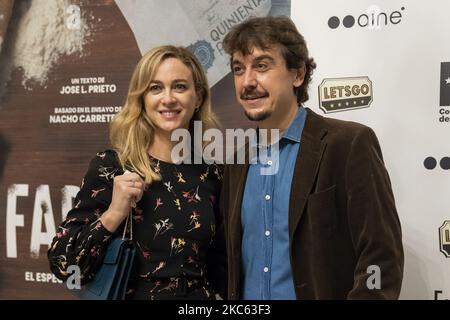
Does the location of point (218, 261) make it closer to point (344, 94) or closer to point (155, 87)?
point (155, 87)

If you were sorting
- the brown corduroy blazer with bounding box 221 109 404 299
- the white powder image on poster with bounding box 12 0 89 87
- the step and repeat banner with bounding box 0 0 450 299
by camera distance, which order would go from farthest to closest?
the white powder image on poster with bounding box 12 0 89 87, the step and repeat banner with bounding box 0 0 450 299, the brown corduroy blazer with bounding box 221 109 404 299

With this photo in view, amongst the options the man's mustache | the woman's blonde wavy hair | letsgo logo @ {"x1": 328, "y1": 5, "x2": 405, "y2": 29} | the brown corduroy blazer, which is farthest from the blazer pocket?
letsgo logo @ {"x1": 328, "y1": 5, "x2": 405, "y2": 29}

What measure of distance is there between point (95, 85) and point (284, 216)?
1.16 metres

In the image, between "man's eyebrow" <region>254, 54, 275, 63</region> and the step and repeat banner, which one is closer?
"man's eyebrow" <region>254, 54, 275, 63</region>

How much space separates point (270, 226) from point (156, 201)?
0.34 metres

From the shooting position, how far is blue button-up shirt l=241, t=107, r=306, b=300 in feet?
4.61

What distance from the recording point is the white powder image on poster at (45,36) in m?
2.26

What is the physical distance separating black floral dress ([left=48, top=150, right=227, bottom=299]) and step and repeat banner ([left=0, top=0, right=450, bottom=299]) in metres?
0.53

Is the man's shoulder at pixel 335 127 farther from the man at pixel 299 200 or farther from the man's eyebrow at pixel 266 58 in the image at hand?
the man's eyebrow at pixel 266 58

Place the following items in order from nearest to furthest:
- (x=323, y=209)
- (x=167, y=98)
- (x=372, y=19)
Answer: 1. (x=323, y=209)
2. (x=167, y=98)
3. (x=372, y=19)

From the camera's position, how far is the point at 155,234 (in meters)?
1.51

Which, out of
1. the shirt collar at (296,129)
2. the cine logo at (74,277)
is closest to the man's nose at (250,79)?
the shirt collar at (296,129)

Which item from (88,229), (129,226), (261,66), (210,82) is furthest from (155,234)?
(210,82)

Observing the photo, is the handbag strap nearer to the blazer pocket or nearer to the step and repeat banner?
the blazer pocket
